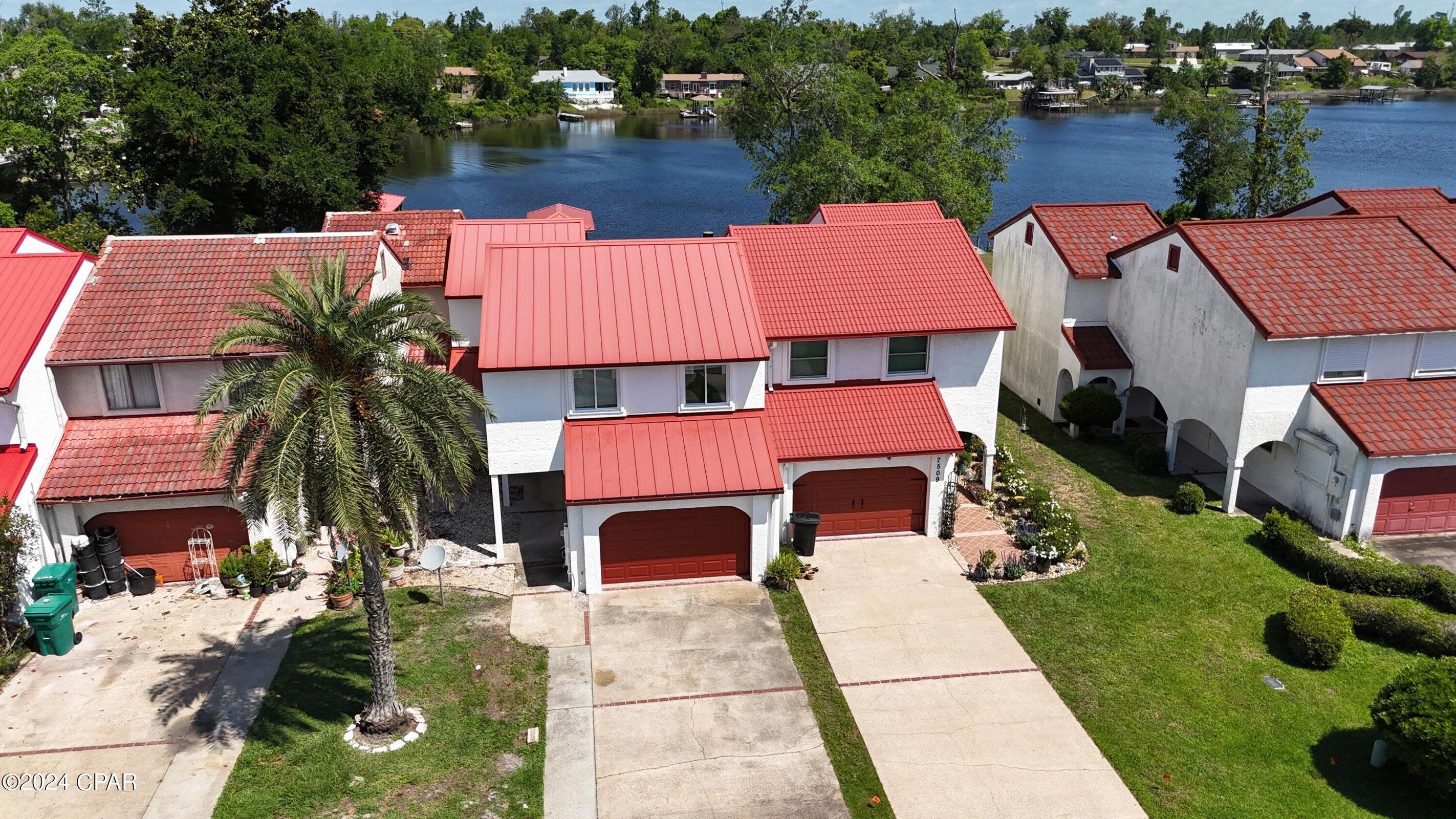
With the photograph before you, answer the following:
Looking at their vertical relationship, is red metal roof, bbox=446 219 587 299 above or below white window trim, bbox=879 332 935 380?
above

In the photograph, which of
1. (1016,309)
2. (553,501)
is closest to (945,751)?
(553,501)

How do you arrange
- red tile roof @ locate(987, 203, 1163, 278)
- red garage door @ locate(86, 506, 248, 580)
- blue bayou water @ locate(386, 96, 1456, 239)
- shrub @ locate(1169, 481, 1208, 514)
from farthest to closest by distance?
1. blue bayou water @ locate(386, 96, 1456, 239)
2. red tile roof @ locate(987, 203, 1163, 278)
3. shrub @ locate(1169, 481, 1208, 514)
4. red garage door @ locate(86, 506, 248, 580)

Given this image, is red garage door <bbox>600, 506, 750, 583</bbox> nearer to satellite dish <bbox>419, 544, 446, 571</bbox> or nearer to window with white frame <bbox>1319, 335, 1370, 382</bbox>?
satellite dish <bbox>419, 544, 446, 571</bbox>

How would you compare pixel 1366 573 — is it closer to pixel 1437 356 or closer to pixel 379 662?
pixel 1437 356

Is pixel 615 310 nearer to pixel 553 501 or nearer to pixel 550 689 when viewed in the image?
pixel 553 501

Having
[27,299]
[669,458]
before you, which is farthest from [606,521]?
[27,299]

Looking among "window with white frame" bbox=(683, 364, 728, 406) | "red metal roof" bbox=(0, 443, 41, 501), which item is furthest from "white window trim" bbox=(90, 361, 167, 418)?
"window with white frame" bbox=(683, 364, 728, 406)
